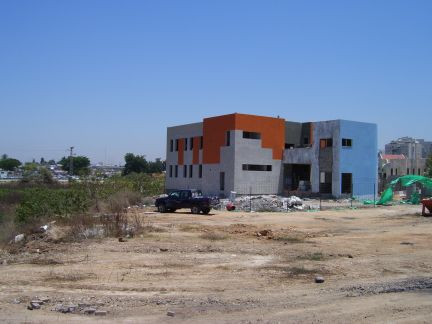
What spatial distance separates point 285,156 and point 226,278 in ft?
150

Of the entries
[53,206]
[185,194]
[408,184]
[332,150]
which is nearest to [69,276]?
[53,206]

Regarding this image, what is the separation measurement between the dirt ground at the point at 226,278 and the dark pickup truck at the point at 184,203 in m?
12.8

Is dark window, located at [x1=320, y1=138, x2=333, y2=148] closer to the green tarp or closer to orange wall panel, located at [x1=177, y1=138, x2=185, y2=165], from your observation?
the green tarp

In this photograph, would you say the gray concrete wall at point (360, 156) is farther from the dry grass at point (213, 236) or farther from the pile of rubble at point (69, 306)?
the pile of rubble at point (69, 306)

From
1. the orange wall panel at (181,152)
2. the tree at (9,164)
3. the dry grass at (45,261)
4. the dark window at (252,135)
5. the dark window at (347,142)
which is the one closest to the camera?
the dry grass at (45,261)

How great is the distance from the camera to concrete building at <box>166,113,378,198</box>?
52.9 m

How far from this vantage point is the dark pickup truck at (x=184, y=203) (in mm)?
35375

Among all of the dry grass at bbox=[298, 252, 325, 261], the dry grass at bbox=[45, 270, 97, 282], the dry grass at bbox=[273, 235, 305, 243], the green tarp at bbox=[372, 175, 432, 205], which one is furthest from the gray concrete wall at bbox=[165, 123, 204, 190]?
the dry grass at bbox=[45, 270, 97, 282]

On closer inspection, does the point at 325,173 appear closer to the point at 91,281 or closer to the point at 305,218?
the point at 305,218

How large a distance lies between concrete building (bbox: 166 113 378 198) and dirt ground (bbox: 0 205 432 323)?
3101 cm

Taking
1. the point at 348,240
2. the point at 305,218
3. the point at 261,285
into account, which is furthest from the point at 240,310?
the point at 305,218

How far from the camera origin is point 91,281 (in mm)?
12055

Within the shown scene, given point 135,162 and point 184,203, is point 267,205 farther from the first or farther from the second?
point 135,162

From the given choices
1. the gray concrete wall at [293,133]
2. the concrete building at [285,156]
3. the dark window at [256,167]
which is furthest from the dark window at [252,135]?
the gray concrete wall at [293,133]
